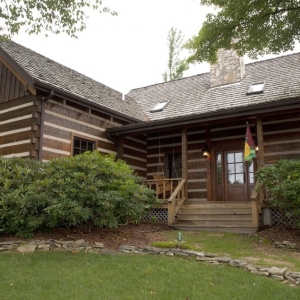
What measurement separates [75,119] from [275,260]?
7495mm

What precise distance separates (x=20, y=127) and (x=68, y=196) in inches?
171

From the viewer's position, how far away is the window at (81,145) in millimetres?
11459

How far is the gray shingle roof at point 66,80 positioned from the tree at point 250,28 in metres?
3.57

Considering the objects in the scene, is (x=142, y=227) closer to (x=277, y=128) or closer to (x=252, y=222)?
(x=252, y=222)

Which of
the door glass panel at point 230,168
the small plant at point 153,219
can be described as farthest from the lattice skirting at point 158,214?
the door glass panel at point 230,168

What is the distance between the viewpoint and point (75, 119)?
37.4 ft

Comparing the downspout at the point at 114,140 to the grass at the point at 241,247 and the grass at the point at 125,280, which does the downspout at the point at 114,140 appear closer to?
the grass at the point at 241,247

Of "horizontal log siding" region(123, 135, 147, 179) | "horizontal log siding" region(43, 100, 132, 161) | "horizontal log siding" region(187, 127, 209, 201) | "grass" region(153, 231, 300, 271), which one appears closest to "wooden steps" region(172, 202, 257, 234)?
"grass" region(153, 231, 300, 271)

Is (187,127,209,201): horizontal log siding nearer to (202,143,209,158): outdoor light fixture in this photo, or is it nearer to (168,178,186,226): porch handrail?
(202,143,209,158): outdoor light fixture

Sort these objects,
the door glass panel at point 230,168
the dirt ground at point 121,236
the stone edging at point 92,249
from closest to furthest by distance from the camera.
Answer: the stone edging at point 92,249 → the dirt ground at point 121,236 → the door glass panel at point 230,168

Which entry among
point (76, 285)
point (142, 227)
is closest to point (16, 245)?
point (76, 285)

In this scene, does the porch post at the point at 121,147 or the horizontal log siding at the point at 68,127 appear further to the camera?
the porch post at the point at 121,147

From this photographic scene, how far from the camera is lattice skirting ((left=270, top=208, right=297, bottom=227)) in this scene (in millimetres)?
8859

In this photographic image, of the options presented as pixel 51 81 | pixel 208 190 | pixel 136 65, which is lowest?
pixel 208 190
